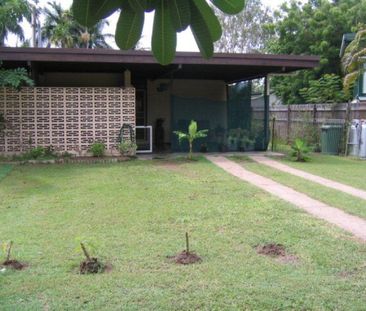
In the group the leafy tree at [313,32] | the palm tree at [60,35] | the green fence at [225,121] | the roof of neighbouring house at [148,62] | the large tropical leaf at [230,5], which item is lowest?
the green fence at [225,121]

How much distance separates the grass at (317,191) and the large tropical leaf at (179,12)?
622cm

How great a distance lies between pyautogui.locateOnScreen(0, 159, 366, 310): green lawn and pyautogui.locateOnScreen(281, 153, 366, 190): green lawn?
2500mm

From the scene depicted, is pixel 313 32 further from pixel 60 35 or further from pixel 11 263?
pixel 11 263

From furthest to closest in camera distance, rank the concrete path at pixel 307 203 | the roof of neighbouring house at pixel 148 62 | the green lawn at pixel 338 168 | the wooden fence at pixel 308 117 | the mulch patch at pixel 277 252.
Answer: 1. the wooden fence at pixel 308 117
2. the roof of neighbouring house at pixel 148 62
3. the green lawn at pixel 338 168
4. the concrete path at pixel 307 203
5. the mulch patch at pixel 277 252

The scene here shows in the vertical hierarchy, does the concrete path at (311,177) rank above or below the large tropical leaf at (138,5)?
below

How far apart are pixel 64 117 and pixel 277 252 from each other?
998 centimetres

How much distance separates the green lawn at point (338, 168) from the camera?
36.1ft

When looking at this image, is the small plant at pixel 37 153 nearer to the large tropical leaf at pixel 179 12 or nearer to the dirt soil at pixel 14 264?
the dirt soil at pixel 14 264

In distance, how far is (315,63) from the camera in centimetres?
1513

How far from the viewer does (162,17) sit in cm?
174

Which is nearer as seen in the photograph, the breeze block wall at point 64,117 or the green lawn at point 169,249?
the green lawn at point 169,249

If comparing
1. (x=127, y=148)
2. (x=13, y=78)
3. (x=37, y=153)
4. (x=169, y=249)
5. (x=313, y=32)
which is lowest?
(x=169, y=249)

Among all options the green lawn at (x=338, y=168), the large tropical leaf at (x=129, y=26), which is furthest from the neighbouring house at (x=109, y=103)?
the large tropical leaf at (x=129, y=26)

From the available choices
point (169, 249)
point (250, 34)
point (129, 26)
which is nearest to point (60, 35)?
point (250, 34)
